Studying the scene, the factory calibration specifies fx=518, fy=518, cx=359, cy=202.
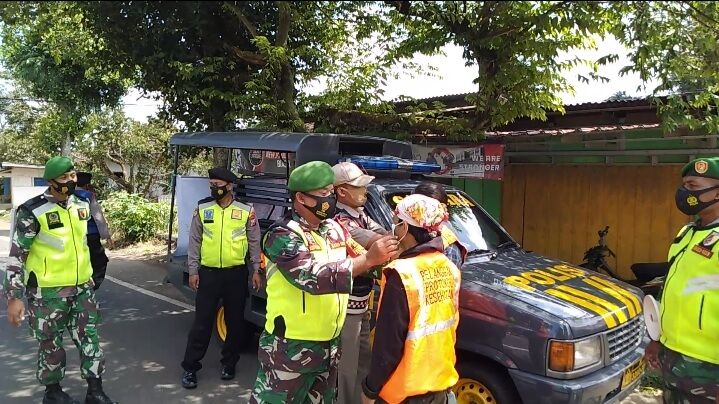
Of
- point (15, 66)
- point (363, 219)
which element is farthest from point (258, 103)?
point (15, 66)

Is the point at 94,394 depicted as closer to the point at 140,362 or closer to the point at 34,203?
the point at 140,362

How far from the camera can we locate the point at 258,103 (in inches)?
254

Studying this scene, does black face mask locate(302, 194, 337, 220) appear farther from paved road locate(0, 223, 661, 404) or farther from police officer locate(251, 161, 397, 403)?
paved road locate(0, 223, 661, 404)

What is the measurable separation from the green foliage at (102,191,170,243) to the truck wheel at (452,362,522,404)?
1064 centimetres

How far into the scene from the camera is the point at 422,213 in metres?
2.22

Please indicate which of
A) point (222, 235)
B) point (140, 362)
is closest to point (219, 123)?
point (222, 235)

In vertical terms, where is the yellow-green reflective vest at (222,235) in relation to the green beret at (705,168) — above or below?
below

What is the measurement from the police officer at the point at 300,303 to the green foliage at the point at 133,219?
420 inches

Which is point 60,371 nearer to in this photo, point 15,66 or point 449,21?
point 449,21

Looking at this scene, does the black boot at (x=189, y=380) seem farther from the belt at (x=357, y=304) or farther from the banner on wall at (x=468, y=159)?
the banner on wall at (x=468, y=159)

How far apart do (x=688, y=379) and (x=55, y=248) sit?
394cm

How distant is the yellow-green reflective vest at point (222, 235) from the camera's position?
4.29m

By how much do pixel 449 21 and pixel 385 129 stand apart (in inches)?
187

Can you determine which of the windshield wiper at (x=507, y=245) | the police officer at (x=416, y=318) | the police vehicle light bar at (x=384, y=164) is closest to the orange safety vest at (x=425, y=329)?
the police officer at (x=416, y=318)
